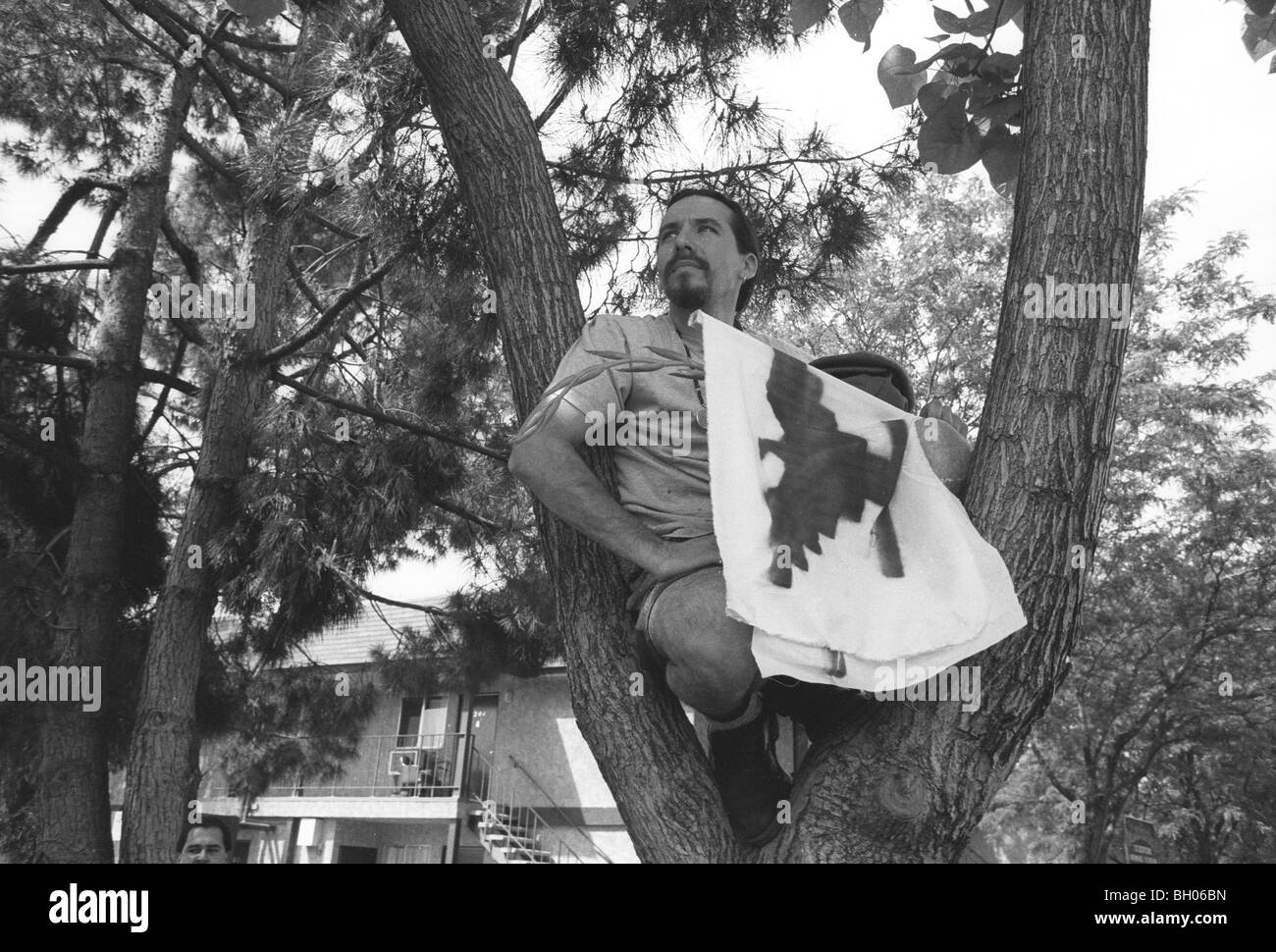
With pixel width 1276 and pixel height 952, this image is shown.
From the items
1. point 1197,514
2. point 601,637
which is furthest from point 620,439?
point 1197,514

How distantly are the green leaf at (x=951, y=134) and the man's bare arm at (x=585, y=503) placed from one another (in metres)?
1.54

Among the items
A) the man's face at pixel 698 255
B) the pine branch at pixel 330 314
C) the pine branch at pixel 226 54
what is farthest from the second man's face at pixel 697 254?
the pine branch at pixel 226 54

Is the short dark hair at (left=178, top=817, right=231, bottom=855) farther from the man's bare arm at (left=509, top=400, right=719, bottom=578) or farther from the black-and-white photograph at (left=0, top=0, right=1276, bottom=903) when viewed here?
the man's bare arm at (left=509, top=400, right=719, bottom=578)

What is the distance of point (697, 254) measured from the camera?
2.36 m

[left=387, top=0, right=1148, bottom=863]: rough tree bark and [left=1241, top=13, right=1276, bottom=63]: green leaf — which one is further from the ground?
[left=1241, top=13, right=1276, bottom=63]: green leaf

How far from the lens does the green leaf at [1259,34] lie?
3.01 meters

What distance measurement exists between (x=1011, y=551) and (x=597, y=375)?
2.64 feet

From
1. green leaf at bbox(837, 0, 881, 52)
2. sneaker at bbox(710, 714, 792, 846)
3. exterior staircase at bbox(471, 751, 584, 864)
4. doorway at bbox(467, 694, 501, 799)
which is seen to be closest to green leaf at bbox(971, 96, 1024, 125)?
green leaf at bbox(837, 0, 881, 52)

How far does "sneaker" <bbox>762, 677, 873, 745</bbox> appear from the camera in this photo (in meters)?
1.81

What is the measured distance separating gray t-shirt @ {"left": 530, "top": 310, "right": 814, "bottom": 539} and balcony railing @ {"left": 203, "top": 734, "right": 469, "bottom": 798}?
15244 mm

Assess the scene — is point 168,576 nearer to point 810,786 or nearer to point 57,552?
point 57,552

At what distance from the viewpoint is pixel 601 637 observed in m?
2.00

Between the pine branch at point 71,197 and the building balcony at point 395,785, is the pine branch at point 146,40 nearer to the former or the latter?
the pine branch at point 71,197
